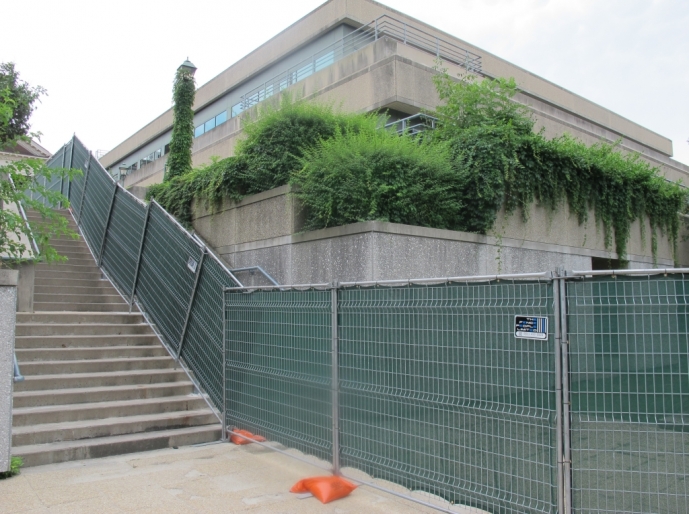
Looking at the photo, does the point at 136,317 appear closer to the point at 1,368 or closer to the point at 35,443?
the point at 35,443

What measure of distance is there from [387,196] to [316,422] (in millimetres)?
3764

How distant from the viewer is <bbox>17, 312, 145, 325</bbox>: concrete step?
26.6 ft

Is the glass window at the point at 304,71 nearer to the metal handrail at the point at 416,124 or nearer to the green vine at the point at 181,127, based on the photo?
the green vine at the point at 181,127

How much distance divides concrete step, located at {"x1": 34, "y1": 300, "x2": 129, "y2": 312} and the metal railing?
1013 centimetres

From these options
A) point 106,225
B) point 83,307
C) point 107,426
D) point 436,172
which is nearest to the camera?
point 107,426

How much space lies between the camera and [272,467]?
5684 millimetres

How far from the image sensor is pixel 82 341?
7.93 metres

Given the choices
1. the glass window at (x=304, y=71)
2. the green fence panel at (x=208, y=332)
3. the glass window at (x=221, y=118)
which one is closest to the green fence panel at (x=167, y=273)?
the green fence panel at (x=208, y=332)

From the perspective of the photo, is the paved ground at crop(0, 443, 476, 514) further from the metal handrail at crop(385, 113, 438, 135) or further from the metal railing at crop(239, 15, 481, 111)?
the metal railing at crop(239, 15, 481, 111)

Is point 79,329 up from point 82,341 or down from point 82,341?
up

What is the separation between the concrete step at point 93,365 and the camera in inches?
279

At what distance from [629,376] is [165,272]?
6.82 m

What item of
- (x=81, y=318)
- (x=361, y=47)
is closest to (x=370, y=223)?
(x=81, y=318)

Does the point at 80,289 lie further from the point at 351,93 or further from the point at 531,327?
the point at 531,327
